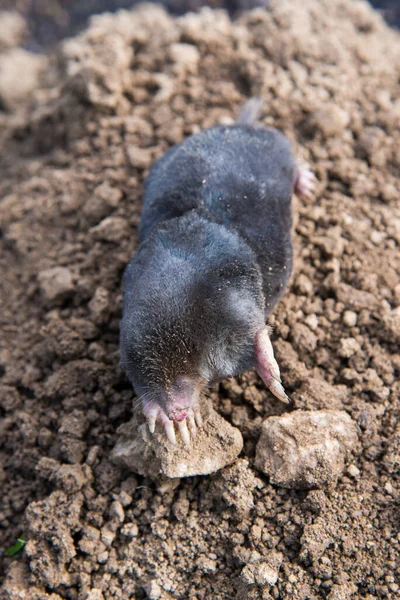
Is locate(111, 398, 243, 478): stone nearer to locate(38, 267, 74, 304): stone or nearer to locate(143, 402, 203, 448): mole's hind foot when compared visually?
locate(143, 402, 203, 448): mole's hind foot

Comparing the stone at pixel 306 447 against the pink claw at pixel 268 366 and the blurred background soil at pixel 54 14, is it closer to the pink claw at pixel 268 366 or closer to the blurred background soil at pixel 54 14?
the pink claw at pixel 268 366

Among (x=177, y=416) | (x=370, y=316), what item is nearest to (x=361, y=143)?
(x=370, y=316)

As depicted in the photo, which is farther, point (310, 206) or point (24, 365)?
point (310, 206)

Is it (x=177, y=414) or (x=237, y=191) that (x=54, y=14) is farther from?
(x=177, y=414)

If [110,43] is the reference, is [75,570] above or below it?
below

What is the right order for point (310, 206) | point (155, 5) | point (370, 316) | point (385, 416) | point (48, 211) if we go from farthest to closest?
point (155, 5), point (48, 211), point (310, 206), point (370, 316), point (385, 416)

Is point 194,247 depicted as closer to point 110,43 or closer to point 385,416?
point 385,416

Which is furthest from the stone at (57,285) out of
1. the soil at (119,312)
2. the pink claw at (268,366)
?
the pink claw at (268,366)
